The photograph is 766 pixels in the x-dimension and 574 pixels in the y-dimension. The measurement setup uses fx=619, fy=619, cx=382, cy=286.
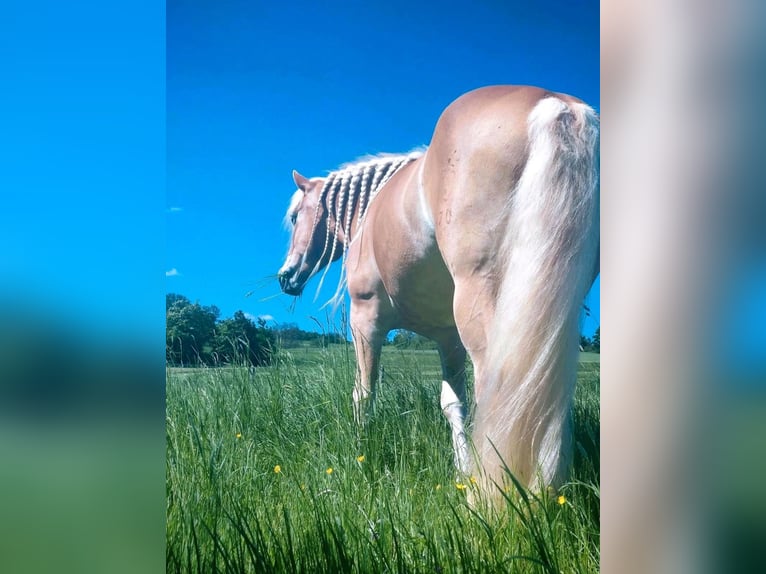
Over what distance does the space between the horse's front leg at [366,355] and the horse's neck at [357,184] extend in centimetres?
34

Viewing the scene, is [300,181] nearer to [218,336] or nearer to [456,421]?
[218,336]

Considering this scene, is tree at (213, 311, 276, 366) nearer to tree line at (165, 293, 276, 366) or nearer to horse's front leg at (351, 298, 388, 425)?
tree line at (165, 293, 276, 366)

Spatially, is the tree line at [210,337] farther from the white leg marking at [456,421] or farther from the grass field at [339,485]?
the white leg marking at [456,421]

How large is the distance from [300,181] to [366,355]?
71cm

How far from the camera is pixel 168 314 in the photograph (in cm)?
251

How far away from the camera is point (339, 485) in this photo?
2.12 m

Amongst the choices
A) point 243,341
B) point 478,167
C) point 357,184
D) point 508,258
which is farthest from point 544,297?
point 243,341

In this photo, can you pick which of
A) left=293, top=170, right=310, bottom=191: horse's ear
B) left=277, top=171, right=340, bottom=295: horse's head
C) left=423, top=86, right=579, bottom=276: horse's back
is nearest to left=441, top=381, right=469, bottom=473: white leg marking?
left=423, top=86, right=579, bottom=276: horse's back

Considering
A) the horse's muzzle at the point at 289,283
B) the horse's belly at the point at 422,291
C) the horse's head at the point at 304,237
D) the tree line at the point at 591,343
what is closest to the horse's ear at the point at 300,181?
the horse's head at the point at 304,237

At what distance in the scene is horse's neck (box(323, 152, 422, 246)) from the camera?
7.33 ft
